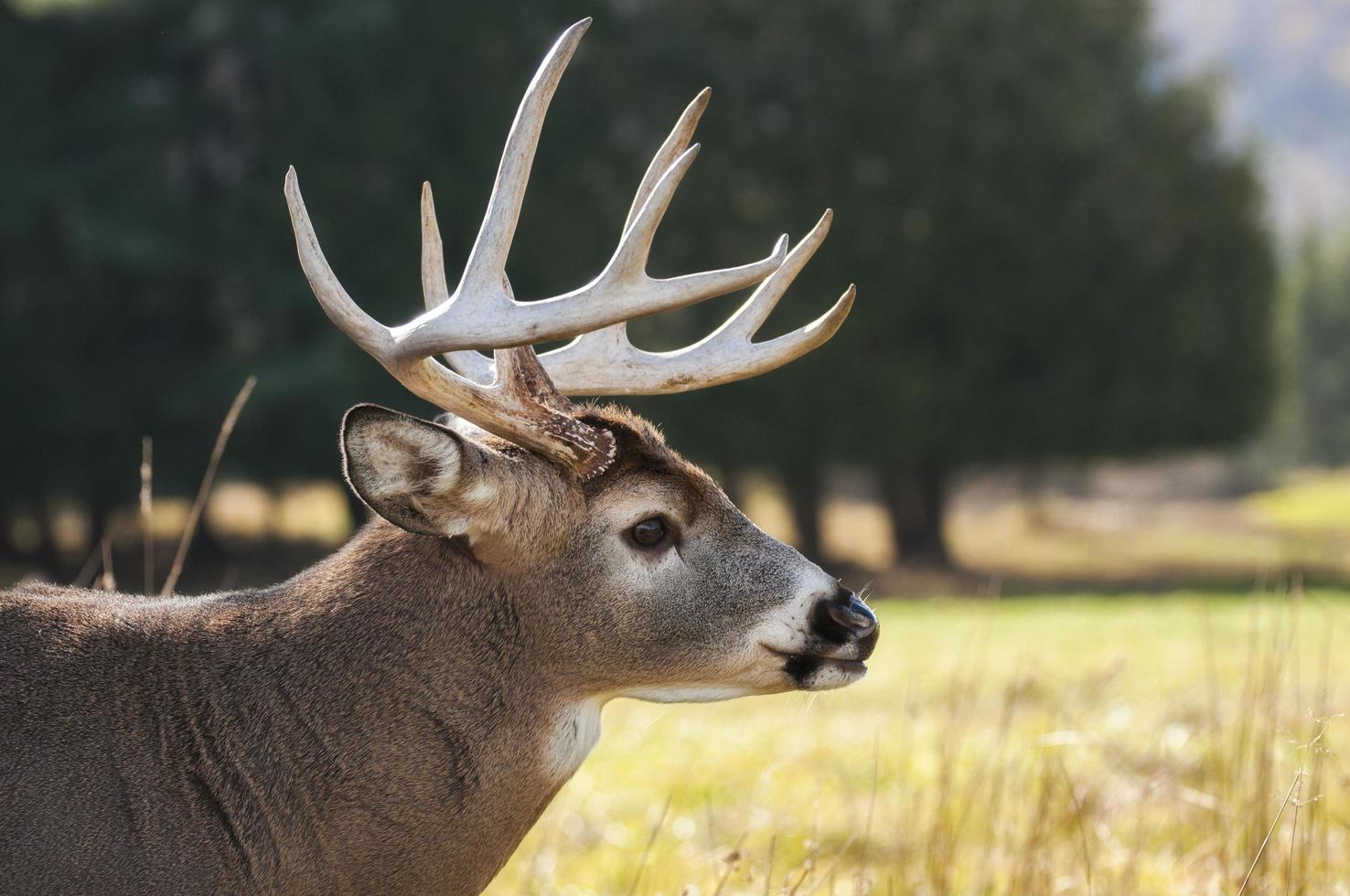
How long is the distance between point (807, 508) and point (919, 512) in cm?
242

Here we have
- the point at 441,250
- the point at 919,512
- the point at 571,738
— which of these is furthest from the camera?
the point at 919,512

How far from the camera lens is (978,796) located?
573 cm

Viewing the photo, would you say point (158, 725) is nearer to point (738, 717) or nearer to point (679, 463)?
point (679, 463)

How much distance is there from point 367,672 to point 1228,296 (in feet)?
87.5

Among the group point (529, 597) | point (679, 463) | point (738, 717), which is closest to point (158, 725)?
point (529, 597)

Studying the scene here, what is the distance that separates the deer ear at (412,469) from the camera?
9.34ft

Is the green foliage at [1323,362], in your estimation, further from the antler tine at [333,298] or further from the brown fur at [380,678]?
the antler tine at [333,298]

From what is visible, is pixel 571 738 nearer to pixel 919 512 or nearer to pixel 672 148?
pixel 672 148

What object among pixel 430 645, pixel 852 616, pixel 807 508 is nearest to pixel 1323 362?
pixel 807 508

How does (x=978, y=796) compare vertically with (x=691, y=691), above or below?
below

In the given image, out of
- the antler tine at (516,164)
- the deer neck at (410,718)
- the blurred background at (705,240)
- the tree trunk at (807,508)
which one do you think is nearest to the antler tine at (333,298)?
the antler tine at (516,164)

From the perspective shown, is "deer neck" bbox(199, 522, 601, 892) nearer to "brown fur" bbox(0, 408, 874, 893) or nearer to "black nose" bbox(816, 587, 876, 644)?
"brown fur" bbox(0, 408, 874, 893)

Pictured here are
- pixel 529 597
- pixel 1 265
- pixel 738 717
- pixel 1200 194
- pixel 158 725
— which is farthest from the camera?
pixel 1200 194

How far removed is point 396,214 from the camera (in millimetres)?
22609
